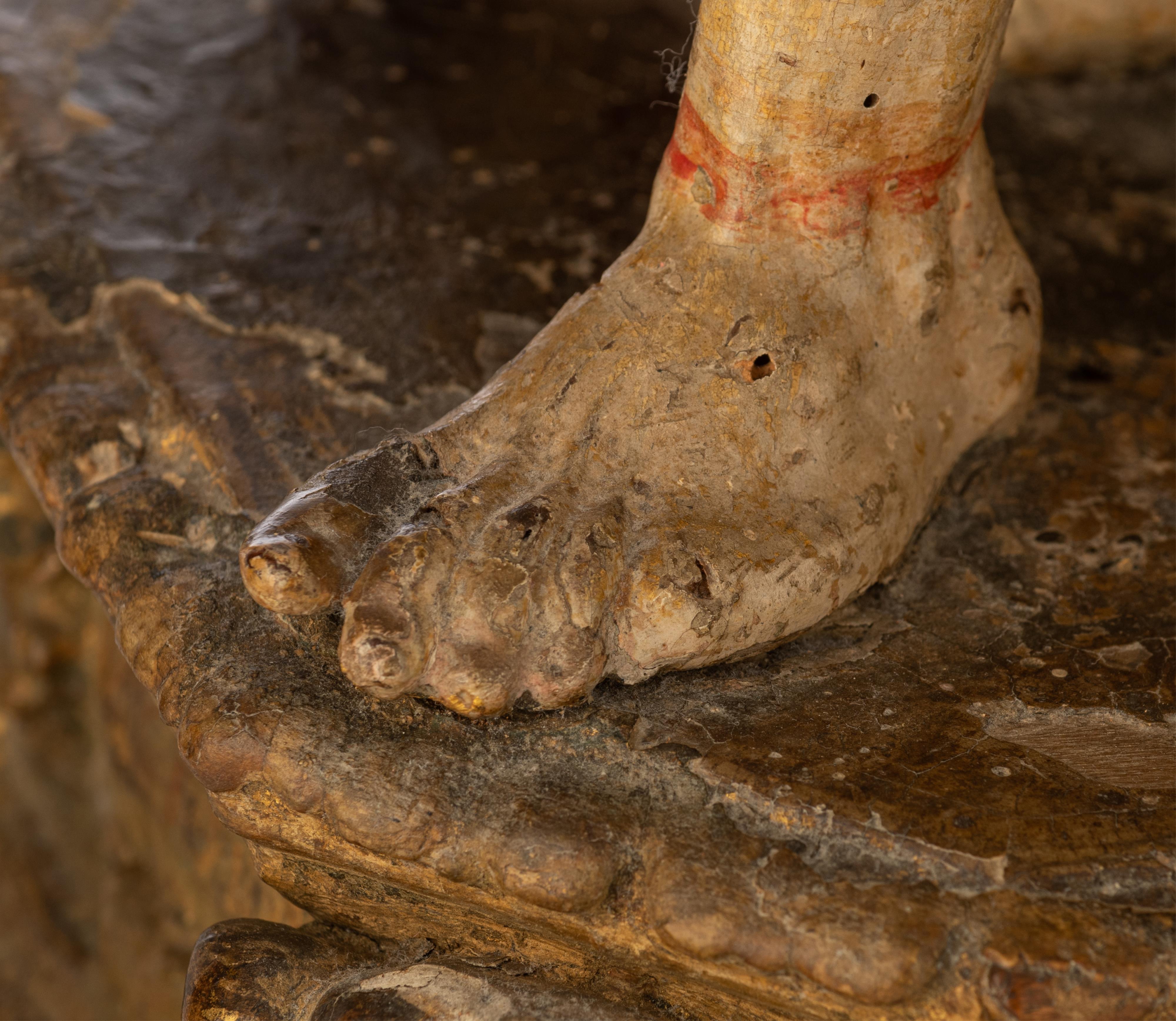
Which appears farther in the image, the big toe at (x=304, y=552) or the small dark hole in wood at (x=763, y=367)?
the small dark hole in wood at (x=763, y=367)

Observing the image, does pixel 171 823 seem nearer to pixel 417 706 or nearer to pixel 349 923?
pixel 349 923

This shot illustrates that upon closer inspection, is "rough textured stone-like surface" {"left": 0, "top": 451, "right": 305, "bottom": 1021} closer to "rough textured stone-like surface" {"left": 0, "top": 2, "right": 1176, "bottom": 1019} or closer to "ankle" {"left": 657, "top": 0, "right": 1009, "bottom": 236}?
"rough textured stone-like surface" {"left": 0, "top": 2, "right": 1176, "bottom": 1019}

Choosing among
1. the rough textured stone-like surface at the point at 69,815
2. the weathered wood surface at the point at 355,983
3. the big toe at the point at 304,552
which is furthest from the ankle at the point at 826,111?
the rough textured stone-like surface at the point at 69,815

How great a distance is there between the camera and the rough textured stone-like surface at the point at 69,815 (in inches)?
73.8

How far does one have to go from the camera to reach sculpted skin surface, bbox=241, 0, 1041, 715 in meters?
1.00

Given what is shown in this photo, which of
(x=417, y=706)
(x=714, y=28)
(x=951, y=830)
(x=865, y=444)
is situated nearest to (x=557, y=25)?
(x=714, y=28)

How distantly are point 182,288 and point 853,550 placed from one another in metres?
1.00

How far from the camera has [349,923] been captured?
1.18m

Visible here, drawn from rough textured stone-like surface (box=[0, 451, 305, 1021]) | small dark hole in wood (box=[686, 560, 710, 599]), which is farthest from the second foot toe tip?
rough textured stone-like surface (box=[0, 451, 305, 1021])

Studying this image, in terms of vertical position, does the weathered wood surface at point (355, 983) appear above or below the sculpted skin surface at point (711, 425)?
below

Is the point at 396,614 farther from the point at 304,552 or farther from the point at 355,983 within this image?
the point at 355,983

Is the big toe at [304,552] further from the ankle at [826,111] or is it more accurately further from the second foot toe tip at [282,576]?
the ankle at [826,111]

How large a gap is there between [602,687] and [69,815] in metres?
1.45

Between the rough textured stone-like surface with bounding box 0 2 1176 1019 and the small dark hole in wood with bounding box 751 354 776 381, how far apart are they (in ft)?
0.91
